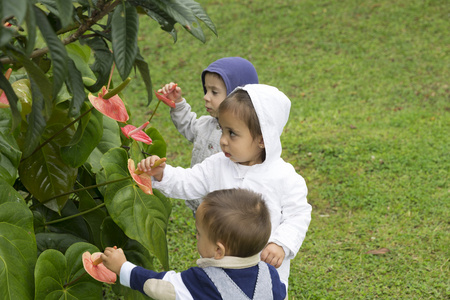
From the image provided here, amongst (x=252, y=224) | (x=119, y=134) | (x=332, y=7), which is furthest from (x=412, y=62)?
(x=252, y=224)

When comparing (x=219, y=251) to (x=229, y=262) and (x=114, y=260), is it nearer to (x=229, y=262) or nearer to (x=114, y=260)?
(x=229, y=262)

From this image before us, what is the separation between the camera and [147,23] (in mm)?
8055

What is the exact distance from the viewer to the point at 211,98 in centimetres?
261

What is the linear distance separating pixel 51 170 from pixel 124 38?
0.95m

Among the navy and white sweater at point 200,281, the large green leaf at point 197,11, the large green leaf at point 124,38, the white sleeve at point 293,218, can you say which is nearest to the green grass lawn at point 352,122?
the white sleeve at point 293,218

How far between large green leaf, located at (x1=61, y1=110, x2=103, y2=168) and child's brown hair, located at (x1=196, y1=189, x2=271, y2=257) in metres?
0.62

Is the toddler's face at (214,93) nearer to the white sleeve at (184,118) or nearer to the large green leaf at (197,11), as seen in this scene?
the white sleeve at (184,118)

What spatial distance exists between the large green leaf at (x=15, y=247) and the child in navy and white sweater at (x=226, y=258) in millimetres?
356

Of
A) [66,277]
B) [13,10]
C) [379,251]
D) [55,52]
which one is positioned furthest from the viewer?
[379,251]

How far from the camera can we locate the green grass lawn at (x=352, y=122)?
3.21 metres

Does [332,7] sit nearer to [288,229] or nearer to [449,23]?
[449,23]

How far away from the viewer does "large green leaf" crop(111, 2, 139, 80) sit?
53.1 inches

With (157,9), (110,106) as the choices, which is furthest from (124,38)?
(110,106)

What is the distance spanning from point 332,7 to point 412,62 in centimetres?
203
